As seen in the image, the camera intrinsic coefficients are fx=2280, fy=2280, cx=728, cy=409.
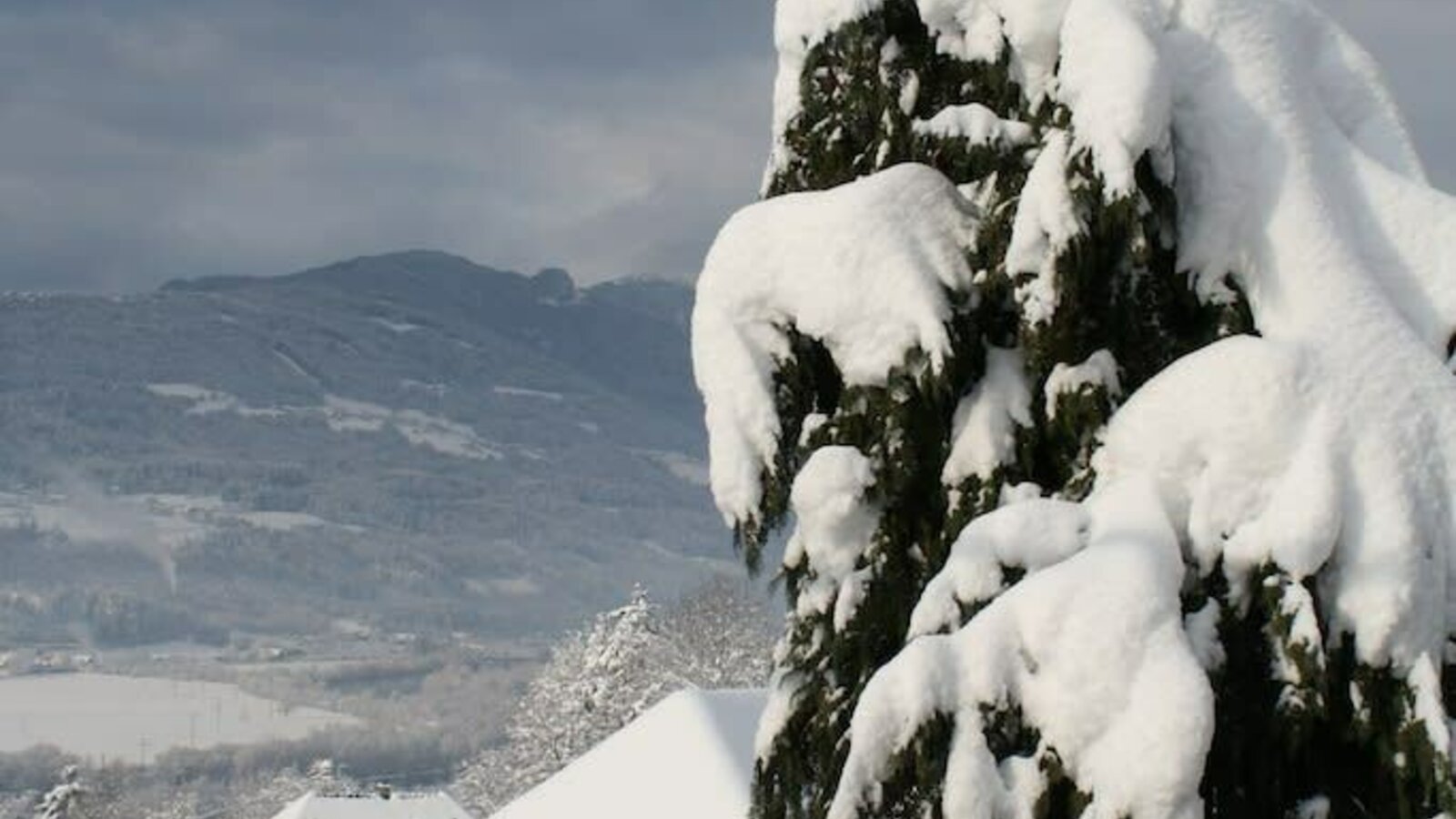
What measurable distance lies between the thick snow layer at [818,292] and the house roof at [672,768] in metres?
8.07

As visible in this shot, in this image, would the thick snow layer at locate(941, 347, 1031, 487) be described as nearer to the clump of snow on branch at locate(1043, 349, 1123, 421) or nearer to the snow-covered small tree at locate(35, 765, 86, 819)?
the clump of snow on branch at locate(1043, 349, 1123, 421)

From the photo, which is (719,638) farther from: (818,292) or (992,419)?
(818,292)

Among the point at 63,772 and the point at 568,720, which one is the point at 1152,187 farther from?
the point at 63,772

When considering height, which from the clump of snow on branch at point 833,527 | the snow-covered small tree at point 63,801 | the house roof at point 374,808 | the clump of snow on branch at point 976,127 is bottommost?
the clump of snow on branch at point 833,527

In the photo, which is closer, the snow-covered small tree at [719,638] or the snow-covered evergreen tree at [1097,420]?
the snow-covered evergreen tree at [1097,420]

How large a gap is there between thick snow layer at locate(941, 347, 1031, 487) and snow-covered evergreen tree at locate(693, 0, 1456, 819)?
12 mm

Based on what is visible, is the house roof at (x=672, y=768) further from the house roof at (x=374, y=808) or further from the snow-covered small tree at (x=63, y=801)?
the snow-covered small tree at (x=63, y=801)

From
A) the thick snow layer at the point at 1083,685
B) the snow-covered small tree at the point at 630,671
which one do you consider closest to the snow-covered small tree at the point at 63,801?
the snow-covered small tree at the point at 630,671

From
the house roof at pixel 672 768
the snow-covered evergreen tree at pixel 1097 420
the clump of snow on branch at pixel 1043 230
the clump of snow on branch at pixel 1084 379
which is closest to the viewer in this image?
the snow-covered evergreen tree at pixel 1097 420

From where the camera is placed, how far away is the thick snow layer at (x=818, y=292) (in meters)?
6.84

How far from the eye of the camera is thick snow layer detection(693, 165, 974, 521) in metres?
6.84

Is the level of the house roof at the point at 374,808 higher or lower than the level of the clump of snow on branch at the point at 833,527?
higher

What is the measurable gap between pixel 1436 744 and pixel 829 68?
3265mm

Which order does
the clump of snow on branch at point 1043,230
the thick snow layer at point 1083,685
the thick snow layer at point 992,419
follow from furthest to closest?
the thick snow layer at point 992,419 < the clump of snow on branch at point 1043,230 < the thick snow layer at point 1083,685
